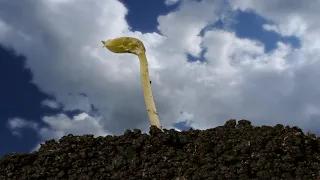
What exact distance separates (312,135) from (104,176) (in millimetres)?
2969

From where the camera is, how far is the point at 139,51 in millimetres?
7750

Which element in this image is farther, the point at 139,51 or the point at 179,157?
the point at 139,51

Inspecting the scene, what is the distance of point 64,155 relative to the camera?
21.7 feet

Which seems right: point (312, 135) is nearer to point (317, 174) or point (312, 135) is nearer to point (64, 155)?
point (317, 174)

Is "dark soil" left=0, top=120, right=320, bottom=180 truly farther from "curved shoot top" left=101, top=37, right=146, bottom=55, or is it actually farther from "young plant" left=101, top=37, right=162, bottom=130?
"curved shoot top" left=101, top=37, right=146, bottom=55

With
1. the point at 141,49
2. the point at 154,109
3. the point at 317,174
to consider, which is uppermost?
the point at 141,49

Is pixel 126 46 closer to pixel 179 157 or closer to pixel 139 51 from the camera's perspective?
pixel 139 51

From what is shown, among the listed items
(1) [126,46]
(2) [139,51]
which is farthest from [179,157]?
(1) [126,46]

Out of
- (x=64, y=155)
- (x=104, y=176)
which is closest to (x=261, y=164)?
(x=104, y=176)

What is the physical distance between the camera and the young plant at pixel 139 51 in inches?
298

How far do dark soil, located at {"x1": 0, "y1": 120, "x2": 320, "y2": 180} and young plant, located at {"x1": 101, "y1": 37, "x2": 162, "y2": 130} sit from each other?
2.66 feet

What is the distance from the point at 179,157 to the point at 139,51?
83.9 inches

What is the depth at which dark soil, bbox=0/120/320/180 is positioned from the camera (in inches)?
241

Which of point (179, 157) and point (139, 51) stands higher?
point (139, 51)
